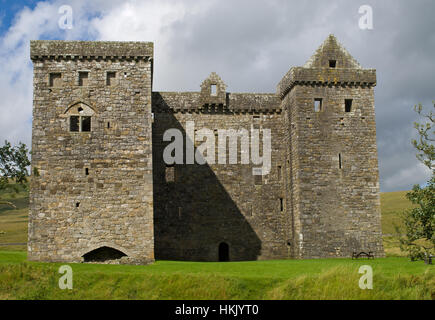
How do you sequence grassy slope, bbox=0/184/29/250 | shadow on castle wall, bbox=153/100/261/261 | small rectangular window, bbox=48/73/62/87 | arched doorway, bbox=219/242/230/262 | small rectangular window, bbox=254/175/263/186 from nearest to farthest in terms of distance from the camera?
→ small rectangular window, bbox=48/73/62/87, shadow on castle wall, bbox=153/100/261/261, arched doorway, bbox=219/242/230/262, small rectangular window, bbox=254/175/263/186, grassy slope, bbox=0/184/29/250

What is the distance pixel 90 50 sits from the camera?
23.7 m

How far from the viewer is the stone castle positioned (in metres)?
22.7

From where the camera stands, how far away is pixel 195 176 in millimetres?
28406

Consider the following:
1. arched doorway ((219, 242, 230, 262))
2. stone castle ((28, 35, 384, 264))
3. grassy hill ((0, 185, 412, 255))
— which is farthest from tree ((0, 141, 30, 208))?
grassy hill ((0, 185, 412, 255))

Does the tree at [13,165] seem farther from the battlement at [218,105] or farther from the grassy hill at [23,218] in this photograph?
the grassy hill at [23,218]

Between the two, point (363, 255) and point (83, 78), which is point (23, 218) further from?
point (363, 255)

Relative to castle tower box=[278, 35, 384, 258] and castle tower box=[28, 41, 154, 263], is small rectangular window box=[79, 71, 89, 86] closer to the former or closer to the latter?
castle tower box=[28, 41, 154, 263]

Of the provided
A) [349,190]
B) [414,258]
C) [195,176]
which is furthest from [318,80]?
[414,258]

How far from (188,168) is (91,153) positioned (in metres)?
6.75

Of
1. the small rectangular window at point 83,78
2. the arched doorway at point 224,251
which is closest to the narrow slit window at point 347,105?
the arched doorway at point 224,251

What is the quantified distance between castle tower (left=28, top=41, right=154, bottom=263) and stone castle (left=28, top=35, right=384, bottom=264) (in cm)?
5

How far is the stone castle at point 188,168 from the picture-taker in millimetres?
22688

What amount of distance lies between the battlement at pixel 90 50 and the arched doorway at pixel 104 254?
352 inches

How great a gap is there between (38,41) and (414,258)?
1978cm
